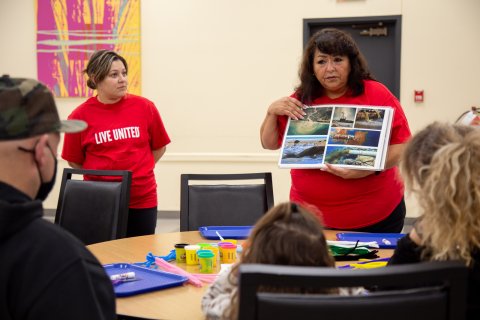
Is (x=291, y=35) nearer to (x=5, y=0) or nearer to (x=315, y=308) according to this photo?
(x=5, y=0)

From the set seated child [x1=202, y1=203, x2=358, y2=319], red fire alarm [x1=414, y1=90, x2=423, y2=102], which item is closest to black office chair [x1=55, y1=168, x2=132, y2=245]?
seated child [x1=202, y1=203, x2=358, y2=319]

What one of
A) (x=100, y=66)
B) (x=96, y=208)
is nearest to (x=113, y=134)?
(x=100, y=66)

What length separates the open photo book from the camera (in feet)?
8.20

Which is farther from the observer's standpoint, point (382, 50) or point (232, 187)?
point (382, 50)

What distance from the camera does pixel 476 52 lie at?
18.3 ft

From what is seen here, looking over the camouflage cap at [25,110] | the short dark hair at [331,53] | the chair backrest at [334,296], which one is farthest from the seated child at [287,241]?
the short dark hair at [331,53]

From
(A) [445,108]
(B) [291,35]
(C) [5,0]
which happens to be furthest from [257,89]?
(C) [5,0]

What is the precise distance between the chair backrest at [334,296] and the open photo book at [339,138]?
4.65 ft

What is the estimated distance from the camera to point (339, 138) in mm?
2604

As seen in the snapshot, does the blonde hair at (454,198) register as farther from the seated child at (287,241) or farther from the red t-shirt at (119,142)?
the red t-shirt at (119,142)

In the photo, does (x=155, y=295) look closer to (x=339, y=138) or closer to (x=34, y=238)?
(x=34, y=238)

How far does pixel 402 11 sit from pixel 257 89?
5.37 ft

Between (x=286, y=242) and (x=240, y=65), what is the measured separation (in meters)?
4.90

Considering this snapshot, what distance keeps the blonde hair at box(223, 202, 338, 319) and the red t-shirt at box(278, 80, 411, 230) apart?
4.22ft
